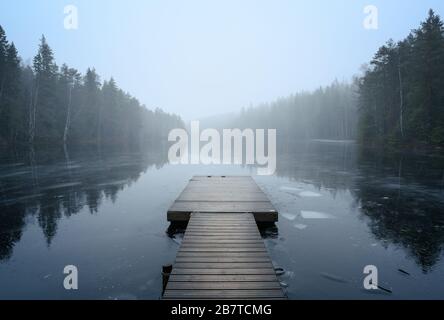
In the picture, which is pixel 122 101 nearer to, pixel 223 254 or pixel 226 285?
pixel 223 254

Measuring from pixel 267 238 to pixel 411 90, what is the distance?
41851mm

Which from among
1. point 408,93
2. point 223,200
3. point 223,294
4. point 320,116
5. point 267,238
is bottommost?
A: point 267,238

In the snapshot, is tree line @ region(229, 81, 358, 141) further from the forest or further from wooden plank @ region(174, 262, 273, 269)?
wooden plank @ region(174, 262, 273, 269)

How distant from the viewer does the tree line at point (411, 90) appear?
35.6 meters

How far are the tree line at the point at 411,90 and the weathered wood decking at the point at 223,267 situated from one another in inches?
1416

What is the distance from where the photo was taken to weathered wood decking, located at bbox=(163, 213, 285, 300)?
16.4ft

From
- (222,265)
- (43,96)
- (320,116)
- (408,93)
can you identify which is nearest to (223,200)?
(222,265)

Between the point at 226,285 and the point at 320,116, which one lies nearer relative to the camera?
the point at 226,285

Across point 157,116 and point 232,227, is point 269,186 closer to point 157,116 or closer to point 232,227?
point 232,227

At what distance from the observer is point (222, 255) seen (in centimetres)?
656

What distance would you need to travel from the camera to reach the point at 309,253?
324 inches

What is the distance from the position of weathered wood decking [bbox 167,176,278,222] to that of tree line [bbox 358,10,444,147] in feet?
101
